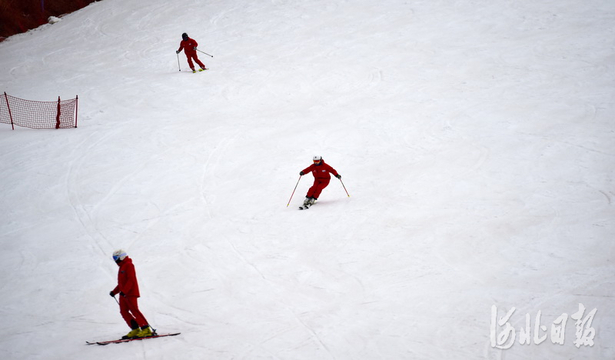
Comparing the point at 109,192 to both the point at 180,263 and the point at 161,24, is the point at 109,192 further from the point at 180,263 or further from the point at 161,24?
the point at 161,24

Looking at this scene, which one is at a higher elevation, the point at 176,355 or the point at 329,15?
the point at 329,15

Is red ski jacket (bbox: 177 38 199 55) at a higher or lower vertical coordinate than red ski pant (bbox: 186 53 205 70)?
higher

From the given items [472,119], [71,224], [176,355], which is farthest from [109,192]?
[472,119]

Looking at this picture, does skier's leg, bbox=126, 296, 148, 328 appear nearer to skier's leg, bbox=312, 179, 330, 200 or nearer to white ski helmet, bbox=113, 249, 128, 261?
white ski helmet, bbox=113, 249, 128, 261

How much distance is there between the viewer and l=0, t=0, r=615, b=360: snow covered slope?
6254mm

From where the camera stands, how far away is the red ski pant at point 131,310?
6254 millimetres

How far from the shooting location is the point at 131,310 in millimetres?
6281

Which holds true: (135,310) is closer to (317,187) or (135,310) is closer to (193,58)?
(317,187)

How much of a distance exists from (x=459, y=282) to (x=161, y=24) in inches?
797

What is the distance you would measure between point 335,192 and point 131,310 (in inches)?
197

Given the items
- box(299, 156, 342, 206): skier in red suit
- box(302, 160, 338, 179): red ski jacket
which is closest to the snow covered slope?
box(299, 156, 342, 206): skier in red suit

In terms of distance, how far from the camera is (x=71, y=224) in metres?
9.77

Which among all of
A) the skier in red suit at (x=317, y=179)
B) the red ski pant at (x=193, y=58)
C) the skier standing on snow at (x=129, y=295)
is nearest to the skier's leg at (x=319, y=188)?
the skier in red suit at (x=317, y=179)

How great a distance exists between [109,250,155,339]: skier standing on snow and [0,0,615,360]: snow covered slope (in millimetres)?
348
